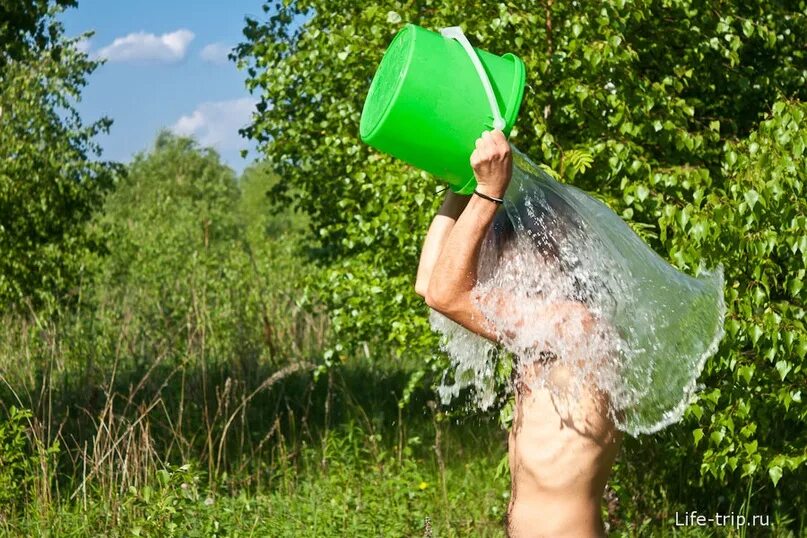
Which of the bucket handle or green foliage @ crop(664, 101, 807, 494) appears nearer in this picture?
the bucket handle

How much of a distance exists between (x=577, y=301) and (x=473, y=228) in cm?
31

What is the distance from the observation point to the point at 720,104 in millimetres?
5316

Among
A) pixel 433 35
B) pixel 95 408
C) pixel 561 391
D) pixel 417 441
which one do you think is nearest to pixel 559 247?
pixel 561 391

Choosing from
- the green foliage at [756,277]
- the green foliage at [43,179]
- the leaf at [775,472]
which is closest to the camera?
the green foliage at [756,277]

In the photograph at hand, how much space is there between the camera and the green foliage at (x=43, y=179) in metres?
8.22

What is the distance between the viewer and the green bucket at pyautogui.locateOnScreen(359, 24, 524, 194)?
2648 millimetres

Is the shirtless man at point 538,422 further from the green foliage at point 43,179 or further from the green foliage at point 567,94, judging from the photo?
the green foliage at point 43,179

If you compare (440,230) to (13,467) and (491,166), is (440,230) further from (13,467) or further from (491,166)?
(13,467)

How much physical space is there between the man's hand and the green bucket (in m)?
0.11

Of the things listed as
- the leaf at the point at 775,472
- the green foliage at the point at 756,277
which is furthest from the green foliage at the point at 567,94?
the leaf at the point at 775,472

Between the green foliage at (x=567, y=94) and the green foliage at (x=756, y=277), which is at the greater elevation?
the green foliage at (x=567, y=94)

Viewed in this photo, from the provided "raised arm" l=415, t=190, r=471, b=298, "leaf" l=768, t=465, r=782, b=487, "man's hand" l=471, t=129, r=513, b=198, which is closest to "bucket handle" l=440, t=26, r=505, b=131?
"man's hand" l=471, t=129, r=513, b=198

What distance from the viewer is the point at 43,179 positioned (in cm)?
836

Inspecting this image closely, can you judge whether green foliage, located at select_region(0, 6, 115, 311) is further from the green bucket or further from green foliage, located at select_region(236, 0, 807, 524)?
the green bucket
